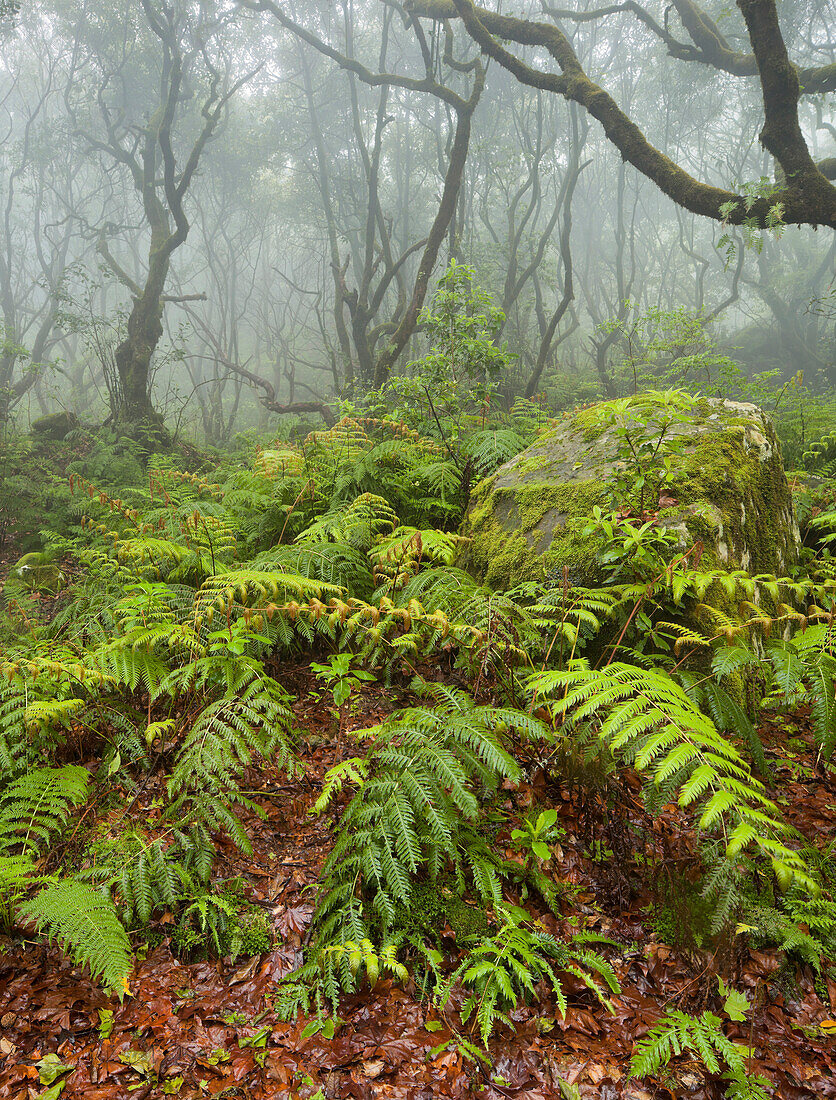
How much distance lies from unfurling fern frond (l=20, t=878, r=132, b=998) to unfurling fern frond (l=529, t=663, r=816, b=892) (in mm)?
1732

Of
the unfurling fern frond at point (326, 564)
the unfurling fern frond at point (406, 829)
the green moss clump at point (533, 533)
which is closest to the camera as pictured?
the unfurling fern frond at point (406, 829)

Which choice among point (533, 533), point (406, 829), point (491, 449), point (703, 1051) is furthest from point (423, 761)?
point (491, 449)

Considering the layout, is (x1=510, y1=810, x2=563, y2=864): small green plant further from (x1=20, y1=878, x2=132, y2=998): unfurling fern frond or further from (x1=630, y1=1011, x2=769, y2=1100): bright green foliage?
(x1=20, y1=878, x2=132, y2=998): unfurling fern frond

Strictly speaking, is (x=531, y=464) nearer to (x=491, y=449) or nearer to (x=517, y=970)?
(x=491, y=449)

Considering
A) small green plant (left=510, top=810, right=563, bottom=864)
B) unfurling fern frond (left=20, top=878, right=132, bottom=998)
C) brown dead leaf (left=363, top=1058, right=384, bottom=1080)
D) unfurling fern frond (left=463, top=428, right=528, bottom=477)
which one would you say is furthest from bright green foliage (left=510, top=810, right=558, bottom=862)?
unfurling fern frond (left=463, top=428, right=528, bottom=477)

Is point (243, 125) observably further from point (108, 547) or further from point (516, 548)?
point (516, 548)

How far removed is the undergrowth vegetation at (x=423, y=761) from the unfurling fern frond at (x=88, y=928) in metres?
0.01

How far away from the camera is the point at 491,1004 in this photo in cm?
174

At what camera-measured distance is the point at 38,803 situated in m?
2.37

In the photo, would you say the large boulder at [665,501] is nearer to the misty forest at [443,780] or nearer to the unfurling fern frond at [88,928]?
the misty forest at [443,780]

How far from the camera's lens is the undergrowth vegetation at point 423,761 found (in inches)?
73.7

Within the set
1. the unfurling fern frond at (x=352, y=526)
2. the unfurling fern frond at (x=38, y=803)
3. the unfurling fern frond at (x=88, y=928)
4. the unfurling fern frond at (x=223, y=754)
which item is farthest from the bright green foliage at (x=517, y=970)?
the unfurling fern frond at (x=352, y=526)

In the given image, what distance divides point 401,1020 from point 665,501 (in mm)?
2803

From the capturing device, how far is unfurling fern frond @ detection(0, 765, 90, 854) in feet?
7.49
